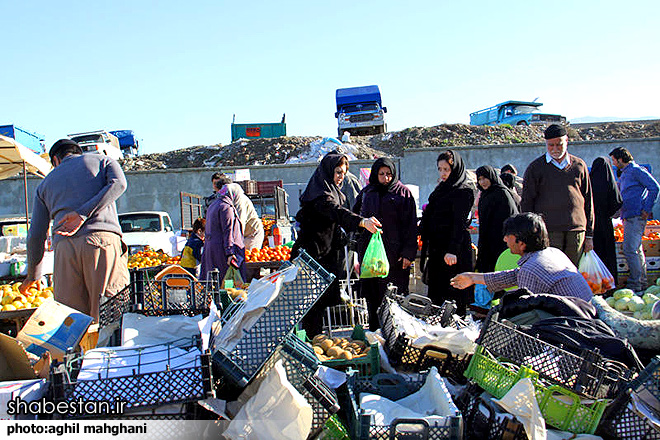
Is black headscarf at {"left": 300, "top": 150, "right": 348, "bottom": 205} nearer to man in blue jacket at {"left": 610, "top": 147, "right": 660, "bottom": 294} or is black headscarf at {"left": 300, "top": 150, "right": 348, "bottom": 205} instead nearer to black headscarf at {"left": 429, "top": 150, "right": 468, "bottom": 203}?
black headscarf at {"left": 429, "top": 150, "right": 468, "bottom": 203}

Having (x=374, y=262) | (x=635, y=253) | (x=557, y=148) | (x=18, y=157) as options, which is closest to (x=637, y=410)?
(x=374, y=262)

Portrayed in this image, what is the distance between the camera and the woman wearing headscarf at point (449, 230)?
4.77 meters

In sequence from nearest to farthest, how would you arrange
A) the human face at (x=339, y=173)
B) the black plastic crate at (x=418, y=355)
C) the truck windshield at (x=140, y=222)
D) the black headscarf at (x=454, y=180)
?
the black plastic crate at (x=418, y=355), the human face at (x=339, y=173), the black headscarf at (x=454, y=180), the truck windshield at (x=140, y=222)

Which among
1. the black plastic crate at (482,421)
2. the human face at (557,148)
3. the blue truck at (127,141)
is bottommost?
the black plastic crate at (482,421)

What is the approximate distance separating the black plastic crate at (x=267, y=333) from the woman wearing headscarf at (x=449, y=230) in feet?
8.37

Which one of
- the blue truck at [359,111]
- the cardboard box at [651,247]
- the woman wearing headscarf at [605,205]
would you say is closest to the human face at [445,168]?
the woman wearing headscarf at [605,205]

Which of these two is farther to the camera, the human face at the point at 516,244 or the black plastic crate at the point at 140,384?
the human face at the point at 516,244

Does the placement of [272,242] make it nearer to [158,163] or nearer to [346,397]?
[346,397]

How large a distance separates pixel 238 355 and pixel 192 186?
17834 mm

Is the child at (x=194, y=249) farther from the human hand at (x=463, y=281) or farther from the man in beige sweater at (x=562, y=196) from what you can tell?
the human hand at (x=463, y=281)

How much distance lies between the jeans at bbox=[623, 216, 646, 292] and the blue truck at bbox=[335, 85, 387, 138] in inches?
806

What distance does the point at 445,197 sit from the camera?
192 inches

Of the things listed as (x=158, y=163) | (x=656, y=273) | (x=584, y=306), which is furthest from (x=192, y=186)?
(x=584, y=306)

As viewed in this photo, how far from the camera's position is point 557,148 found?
16.2ft
